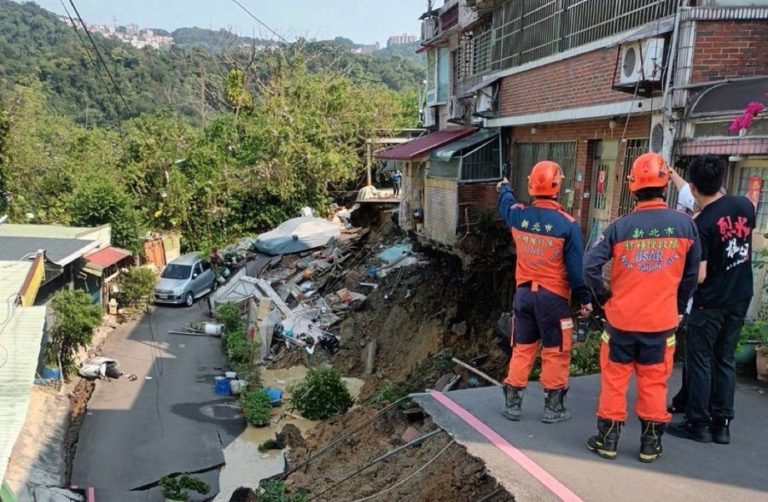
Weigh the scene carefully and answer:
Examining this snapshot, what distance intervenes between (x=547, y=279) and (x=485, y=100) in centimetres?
796

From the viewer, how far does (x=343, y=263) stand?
2162 centimetres

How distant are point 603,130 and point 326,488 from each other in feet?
20.2

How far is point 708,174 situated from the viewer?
418 centimetres

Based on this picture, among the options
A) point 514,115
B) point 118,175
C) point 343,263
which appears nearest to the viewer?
point 514,115

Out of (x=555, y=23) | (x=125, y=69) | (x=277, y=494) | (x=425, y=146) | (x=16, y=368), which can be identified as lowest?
(x=277, y=494)

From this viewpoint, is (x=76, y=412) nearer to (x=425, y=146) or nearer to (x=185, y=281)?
(x=185, y=281)

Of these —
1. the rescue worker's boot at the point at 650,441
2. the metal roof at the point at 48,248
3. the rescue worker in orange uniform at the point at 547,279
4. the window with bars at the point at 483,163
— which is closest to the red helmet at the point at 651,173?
the rescue worker in orange uniform at the point at 547,279

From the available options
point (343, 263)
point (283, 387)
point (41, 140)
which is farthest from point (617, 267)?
point (41, 140)

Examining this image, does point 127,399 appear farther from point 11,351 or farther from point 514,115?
point 514,115

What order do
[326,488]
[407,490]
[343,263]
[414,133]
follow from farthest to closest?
1. [414,133]
2. [343,263]
3. [326,488]
4. [407,490]

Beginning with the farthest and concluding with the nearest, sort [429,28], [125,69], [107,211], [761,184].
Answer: [125,69] → [107,211] → [429,28] → [761,184]

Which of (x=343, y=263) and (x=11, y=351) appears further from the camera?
(x=343, y=263)

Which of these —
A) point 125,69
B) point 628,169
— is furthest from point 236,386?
point 125,69

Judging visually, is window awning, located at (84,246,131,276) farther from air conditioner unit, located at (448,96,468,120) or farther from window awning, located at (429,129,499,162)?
air conditioner unit, located at (448,96,468,120)
